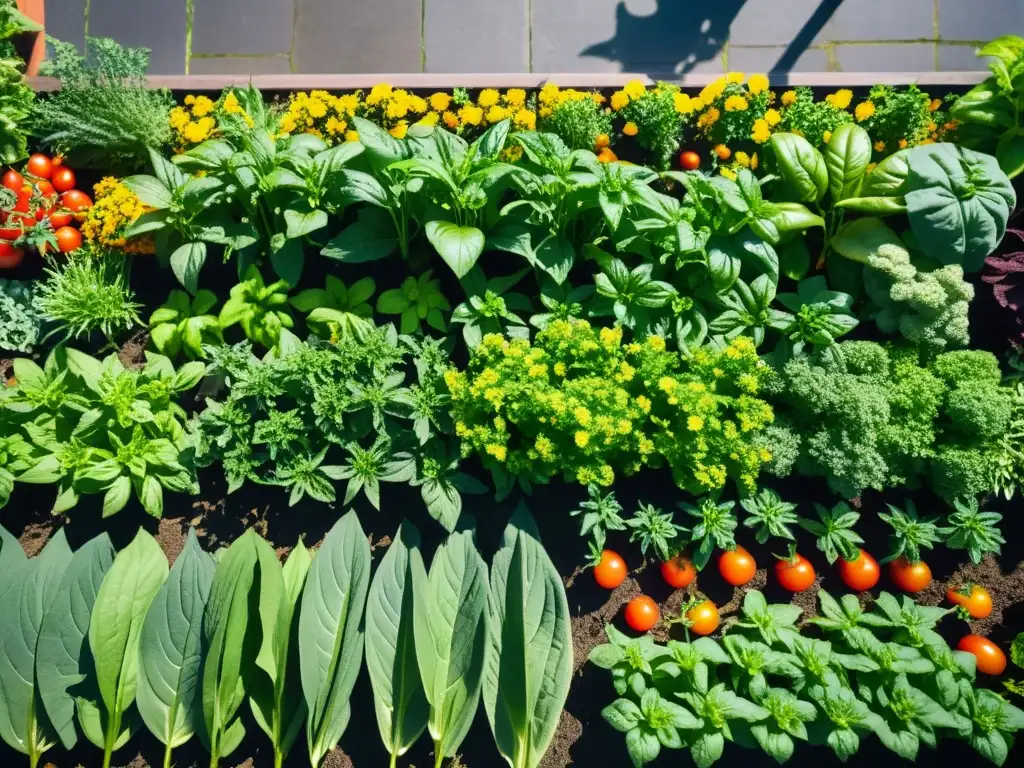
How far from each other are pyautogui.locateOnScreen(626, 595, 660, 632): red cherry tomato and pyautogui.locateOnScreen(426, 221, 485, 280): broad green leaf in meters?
1.42

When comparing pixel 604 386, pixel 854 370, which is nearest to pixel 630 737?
pixel 604 386

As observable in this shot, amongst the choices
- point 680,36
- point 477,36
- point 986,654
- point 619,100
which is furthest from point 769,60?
point 986,654

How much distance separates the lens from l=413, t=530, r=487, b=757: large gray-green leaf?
249 cm

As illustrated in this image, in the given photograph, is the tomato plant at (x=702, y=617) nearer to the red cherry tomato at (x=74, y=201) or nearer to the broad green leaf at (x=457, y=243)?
the broad green leaf at (x=457, y=243)

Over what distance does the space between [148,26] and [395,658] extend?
3065mm

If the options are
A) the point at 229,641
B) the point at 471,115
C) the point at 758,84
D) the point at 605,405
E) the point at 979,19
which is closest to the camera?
the point at 605,405

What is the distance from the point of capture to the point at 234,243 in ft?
8.78

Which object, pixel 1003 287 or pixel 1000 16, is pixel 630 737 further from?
pixel 1000 16

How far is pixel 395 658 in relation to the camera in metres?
2.56

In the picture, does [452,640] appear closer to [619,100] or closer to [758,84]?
[619,100]

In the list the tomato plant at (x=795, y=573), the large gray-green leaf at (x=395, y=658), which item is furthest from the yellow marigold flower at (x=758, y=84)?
the large gray-green leaf at (x=395, y=658)

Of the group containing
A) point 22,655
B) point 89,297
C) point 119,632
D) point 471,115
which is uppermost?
point 471,115

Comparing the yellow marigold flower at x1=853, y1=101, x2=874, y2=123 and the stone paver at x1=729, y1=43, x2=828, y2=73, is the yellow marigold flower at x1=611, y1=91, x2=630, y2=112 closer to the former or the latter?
the stone paver at x1=729, y1=43, x2=828, y2=73

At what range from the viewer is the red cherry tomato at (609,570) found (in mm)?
2637
